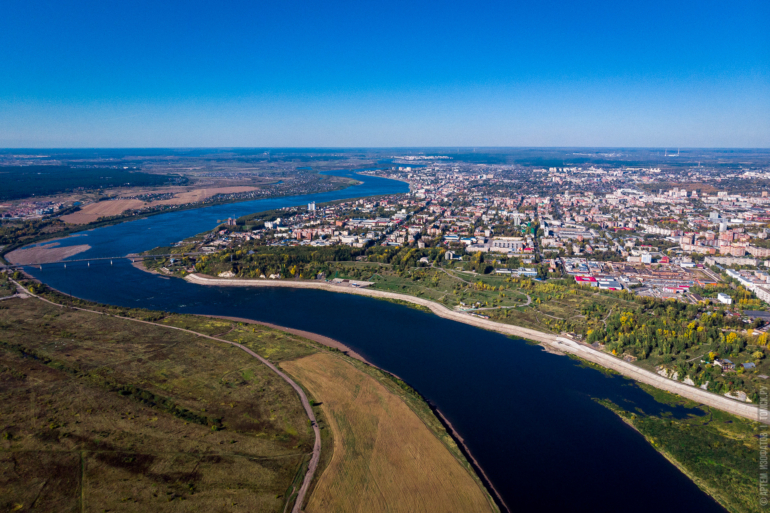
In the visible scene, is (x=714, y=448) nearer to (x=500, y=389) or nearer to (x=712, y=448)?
(x=712, y=448)

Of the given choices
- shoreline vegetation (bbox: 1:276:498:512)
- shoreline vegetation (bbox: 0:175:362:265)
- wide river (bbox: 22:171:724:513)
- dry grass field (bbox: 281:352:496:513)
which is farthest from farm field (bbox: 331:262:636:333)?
shoreline vegetation (bbox: 0:175:362:265)

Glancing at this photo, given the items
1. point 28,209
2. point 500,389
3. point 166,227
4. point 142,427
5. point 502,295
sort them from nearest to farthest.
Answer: point 142,427 → point 500,389 → point 502,295 → point 166,227 → point 28,209

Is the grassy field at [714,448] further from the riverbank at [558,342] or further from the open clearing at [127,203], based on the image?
the open clearing at [127,203]

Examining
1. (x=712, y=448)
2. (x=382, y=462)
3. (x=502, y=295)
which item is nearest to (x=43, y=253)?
(x=502, y=295)

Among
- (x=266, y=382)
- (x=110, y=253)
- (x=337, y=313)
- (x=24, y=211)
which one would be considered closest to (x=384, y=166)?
(x=24, y=211)

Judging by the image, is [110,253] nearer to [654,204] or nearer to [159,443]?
[159,443]
